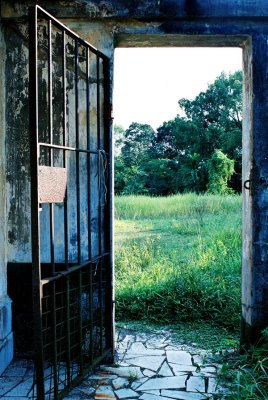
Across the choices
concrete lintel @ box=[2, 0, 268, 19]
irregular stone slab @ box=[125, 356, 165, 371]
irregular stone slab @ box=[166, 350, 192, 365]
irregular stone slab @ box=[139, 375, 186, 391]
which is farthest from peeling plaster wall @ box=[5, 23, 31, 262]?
irregular stone slab @ box=[166, 350, 192, 365]

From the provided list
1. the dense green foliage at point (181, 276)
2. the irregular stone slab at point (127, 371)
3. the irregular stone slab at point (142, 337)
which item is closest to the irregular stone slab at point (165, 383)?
the irregular stone slab at point (127, 371)

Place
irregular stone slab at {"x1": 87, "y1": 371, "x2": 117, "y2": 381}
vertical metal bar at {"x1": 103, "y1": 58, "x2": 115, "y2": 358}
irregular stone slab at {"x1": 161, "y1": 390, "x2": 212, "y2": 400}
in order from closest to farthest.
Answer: irregular stone slab at {"x1": 161, "y1": 390, "x2": 212, "y2": 400} → irregular stone slab at {"x1": 87, "y1": 371, "x2": 117, "y2": 381} → vertical metal bar at {"x1": 103, "y1": 58, "x2": 115, "y2": 358}

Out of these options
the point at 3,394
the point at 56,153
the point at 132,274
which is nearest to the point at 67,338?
the point at 3,394

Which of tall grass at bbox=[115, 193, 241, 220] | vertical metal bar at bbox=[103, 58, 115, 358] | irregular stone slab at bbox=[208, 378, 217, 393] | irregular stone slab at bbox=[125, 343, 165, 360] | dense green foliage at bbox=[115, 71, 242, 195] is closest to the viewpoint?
irregular stone slab at bbox=[208, 378, 217, 393]

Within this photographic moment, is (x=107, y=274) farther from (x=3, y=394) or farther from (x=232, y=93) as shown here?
(x=232, y=93)

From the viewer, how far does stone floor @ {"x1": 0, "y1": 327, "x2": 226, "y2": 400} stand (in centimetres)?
309

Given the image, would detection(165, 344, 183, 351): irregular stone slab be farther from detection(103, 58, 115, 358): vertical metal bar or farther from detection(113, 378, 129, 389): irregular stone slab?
detection(113, 378, 129, 389): irregular stone slab

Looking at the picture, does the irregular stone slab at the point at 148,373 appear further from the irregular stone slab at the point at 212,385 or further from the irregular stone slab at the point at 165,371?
the irregular stone slab at the point at 212,385

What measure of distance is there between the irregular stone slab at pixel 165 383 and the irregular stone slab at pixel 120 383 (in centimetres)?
14

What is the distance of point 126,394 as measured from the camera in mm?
3104

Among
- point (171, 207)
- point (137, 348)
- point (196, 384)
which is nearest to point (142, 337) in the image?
point (137, 348)

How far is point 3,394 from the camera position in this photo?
3.07 metres

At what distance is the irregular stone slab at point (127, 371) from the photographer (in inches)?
134

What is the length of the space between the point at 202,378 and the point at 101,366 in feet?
2.89
